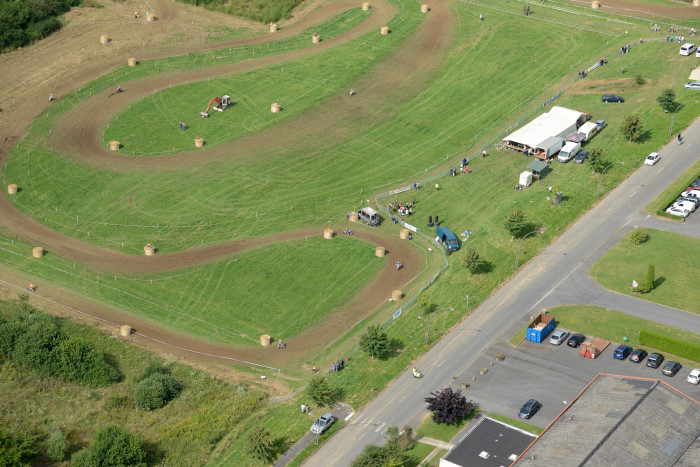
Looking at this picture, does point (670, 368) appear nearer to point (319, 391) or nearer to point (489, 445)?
point (489, 445)

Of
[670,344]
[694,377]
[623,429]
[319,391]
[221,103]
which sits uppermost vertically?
[221,103]

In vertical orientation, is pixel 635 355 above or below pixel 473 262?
below

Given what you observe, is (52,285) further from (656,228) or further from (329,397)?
(656,228)

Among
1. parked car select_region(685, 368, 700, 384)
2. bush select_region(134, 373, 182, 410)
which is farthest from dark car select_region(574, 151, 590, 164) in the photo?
bush select_region(134, 373, 182, 410)

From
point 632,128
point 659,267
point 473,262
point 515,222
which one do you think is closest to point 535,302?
point 473,262

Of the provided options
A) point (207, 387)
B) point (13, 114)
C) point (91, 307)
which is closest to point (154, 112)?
point (13, 114)

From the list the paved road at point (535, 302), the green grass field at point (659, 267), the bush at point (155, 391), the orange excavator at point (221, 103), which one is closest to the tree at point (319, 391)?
the paved road at point (535, 302)

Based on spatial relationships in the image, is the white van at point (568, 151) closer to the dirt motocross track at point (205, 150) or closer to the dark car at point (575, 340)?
the dirt motocross track at point (205, 150)

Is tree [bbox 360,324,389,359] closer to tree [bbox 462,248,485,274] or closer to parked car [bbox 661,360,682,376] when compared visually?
tree [bbox 462,248,485,274]
